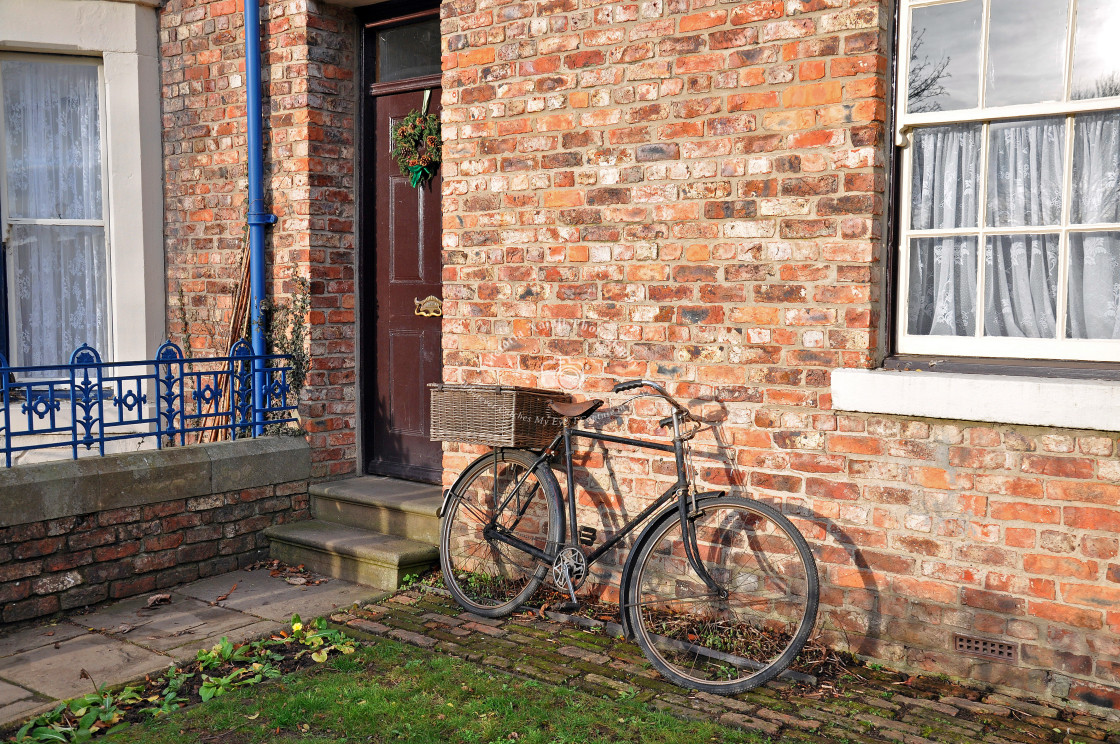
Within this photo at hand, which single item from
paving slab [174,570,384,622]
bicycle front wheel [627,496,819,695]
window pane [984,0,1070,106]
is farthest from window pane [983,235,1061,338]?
paving slab [174,570,384,622]

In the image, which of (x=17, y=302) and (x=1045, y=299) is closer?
(x=1045, y=299)

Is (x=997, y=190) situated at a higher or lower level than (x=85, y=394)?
higher

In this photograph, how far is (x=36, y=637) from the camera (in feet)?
14.8

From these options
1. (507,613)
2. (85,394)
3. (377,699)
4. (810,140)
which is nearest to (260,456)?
(85,394)

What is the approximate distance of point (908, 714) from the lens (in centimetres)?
349

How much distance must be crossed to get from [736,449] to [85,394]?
3.32 m

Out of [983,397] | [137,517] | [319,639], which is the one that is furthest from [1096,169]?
[137,517]

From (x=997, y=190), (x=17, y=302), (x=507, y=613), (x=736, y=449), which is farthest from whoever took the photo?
(x=17, y=302)

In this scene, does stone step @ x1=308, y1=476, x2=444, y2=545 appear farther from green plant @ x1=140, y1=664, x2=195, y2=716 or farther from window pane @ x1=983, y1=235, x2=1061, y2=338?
window pane @ x1=983, y1=235, x2=1061, y2=338

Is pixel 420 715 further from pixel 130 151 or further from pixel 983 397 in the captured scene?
pixel 130 151

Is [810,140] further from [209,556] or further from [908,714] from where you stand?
[209,556]

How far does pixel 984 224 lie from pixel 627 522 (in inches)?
83.2

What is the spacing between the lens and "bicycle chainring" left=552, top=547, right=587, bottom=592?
4402mm

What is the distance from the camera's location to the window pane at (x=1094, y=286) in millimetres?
3584
